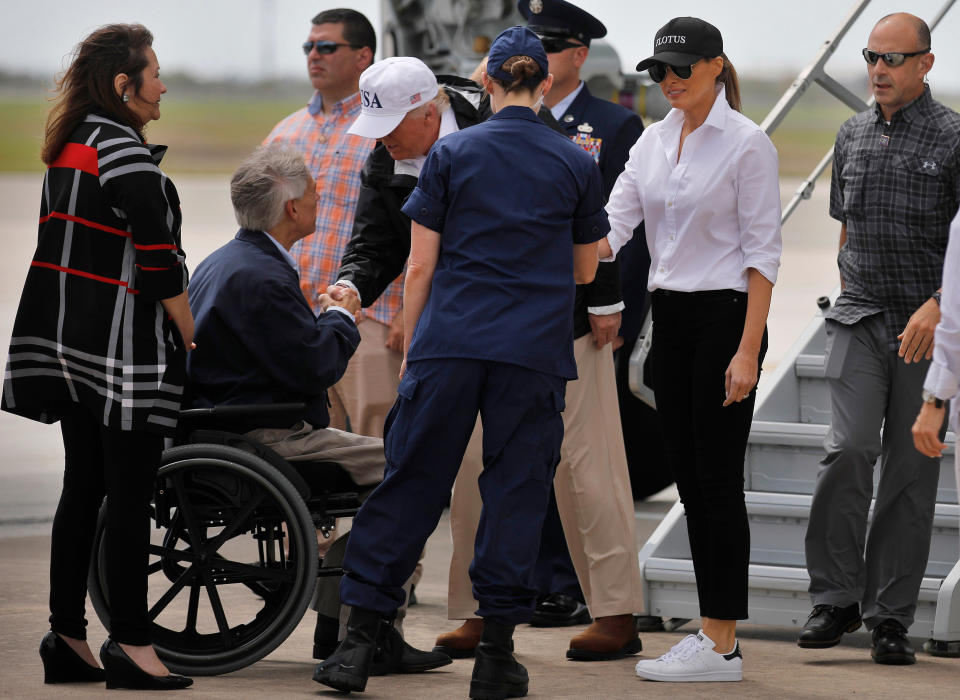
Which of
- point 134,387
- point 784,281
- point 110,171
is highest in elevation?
point 110,171

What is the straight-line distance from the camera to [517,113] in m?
3.31

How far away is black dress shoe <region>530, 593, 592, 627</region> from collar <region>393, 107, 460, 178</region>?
4.15ft

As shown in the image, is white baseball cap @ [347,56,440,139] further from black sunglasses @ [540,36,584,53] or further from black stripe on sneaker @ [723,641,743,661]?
black stripe on sneaker @ [723,641,743,661]

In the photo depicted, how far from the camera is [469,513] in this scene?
12.5 ft

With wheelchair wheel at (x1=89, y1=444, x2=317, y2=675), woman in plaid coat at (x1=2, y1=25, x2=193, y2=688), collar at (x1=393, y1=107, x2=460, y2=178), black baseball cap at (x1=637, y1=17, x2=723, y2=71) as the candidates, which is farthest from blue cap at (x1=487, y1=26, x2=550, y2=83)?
wheelchair wheel at (x1=89, y1=444, x2=317, y2=675)

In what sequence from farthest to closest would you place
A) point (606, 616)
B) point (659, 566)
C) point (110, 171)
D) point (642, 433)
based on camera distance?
1. point (642, 433)
2. point (659, 566)
3. point (606, 616)
4. point (110, 171)

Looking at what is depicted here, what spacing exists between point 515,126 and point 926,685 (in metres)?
1.55

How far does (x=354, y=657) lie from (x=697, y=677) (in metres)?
0.80

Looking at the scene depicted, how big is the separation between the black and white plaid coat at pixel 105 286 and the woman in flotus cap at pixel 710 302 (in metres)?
1.10

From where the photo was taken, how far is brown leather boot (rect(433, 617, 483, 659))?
3787 mm

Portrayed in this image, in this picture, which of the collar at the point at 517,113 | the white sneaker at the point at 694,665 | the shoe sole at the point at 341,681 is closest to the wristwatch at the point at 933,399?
the white sneaker at the point at 694,665

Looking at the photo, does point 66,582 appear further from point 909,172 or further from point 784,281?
point 784,281

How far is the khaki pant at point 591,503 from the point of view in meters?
3.80

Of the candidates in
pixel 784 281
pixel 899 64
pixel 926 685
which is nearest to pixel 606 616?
pixel 926 685
